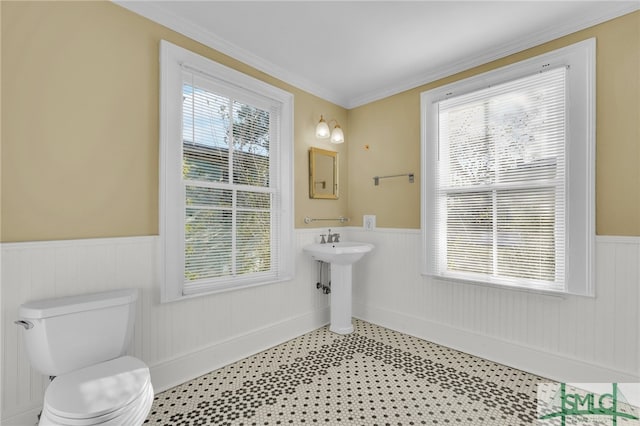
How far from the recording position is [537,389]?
209 centimetres

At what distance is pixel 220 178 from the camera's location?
244cm

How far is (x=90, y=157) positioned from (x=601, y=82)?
10.8 ft

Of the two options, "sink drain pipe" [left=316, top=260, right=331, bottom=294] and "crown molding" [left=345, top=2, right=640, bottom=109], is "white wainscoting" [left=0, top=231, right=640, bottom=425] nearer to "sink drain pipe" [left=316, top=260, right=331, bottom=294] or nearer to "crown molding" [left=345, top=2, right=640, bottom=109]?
"sink drain pipe" [left=316, top=260, right=331, bottom=294]

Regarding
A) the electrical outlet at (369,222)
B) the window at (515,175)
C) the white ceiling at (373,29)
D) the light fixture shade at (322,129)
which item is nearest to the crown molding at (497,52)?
the white ceiling at (373,29)

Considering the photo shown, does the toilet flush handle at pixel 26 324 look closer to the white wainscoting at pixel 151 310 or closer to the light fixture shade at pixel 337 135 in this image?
the white wainscoting at pixel 151 310

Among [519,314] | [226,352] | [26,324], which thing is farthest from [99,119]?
[519,314]

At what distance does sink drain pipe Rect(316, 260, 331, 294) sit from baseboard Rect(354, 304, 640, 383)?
55 centimetres

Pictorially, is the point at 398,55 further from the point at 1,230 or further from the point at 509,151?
the point at 1,230

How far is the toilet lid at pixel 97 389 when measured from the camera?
119 centimetres

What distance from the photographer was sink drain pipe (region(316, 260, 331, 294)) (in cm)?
326

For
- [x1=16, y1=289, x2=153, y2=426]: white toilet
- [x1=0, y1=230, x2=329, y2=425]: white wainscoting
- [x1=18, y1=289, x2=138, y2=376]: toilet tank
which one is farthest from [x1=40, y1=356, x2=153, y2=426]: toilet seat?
[x1=0, y1=230, x2=329, y2=425]: white wainscoting

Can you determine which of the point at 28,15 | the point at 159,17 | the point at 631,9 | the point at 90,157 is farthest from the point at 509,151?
the point at 28,15

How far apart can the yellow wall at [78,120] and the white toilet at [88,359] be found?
43 centimetres

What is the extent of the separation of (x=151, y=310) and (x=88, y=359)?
50cm
